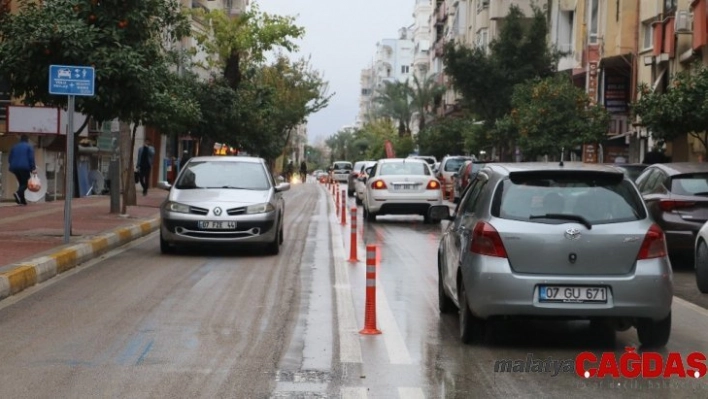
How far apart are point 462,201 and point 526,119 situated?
1100 inches

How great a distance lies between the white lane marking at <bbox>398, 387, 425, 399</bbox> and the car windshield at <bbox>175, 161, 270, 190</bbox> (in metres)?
10.7

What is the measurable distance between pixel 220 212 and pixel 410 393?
9798mm

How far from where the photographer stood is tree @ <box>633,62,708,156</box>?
24216 millimetres

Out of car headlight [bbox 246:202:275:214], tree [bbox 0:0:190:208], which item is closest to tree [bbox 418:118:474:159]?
tree [bbox 0:0:190:208]

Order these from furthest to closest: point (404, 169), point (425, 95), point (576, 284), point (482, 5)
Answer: point (425, 95)
point (482, 5)
point (404, 169)
point (576, 284)

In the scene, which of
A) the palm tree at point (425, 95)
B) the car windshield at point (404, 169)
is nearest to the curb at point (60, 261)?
the car windshield at point (404, 169)

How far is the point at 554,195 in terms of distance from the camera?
29.2 feet

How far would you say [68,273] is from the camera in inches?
566

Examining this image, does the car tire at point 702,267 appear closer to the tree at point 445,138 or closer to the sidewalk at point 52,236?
the sidewalk at point 52,236

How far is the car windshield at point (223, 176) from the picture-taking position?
58.4ft

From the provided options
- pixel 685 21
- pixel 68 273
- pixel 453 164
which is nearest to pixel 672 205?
pixel 68 273

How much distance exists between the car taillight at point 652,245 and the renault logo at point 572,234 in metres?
0.54

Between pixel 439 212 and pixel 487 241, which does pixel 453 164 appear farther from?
pixel 487 241

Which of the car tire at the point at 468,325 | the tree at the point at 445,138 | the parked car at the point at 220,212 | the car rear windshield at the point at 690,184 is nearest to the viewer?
the car tire at the point at 468,325
